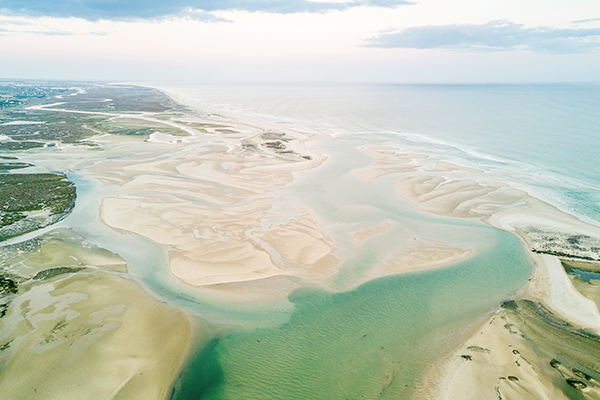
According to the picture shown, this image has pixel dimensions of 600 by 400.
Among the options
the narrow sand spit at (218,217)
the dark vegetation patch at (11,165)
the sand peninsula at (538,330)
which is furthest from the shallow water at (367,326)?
the dark vegetation patch at (11,165)

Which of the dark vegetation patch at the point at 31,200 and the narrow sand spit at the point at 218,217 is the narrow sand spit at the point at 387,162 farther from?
the dark vegetation patch at the point at 31,200

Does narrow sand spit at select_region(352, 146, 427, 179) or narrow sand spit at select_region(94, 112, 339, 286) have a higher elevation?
narrow sand spit at select_region(352, 146, 427, 179)

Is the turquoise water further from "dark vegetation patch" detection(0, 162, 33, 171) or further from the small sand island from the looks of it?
"dark vegetation patch" detection(0, 162, 33, 171)

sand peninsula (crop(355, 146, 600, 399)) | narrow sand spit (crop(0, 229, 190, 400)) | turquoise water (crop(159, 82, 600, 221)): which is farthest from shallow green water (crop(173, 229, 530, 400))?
turquoise water (crop(159, 82, 600, 221))

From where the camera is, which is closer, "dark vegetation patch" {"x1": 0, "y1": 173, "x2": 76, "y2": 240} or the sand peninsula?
the sand peninsula

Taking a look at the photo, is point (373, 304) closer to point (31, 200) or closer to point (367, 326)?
point (367, 326)

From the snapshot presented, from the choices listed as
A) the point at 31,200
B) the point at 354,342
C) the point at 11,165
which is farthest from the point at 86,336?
A: the point at 11,165

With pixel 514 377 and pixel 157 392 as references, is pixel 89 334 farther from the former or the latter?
pixel 514 377

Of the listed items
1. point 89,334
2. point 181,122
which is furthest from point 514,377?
point 181,122
